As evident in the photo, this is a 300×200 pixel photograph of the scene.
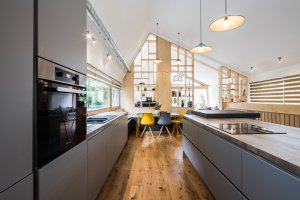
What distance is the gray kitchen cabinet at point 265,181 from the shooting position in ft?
2.61

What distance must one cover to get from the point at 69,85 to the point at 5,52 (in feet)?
1.94

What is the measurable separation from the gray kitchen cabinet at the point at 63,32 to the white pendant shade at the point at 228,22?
1.78 metres

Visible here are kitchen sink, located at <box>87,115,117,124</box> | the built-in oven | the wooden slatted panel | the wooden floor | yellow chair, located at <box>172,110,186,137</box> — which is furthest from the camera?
yellow chair, located at <box>172,110,186,137</box>

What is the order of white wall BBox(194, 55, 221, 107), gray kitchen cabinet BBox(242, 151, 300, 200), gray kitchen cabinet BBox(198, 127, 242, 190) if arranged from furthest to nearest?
white wall BBox(194, 55, 221, 107), gray kitchen cabinet BBox(198, 127, 242, 190), gray kitchen cabinet BBox(242, 151, 300, 200)

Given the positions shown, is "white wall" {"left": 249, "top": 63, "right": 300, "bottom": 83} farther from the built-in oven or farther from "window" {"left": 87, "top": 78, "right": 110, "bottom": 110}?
the built-in oven

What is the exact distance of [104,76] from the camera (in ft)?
15.3

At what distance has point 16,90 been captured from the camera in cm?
73

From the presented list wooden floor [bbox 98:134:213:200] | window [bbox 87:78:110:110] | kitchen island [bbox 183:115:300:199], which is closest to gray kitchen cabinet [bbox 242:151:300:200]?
kitchen island [bbox 183:115:300:199]

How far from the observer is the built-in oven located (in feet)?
2.95

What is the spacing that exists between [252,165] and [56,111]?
129 centimetres

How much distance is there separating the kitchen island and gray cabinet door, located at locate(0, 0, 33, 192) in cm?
124

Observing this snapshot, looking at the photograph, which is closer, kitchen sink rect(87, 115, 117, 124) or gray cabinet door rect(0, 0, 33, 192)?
gray cabinet door rect(0, 0, 33, 192)

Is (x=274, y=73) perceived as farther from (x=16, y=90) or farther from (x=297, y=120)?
(x=16, y=90)

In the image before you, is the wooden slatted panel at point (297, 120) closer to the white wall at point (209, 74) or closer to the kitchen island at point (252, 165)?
the kitchen island at point (252, 165)
